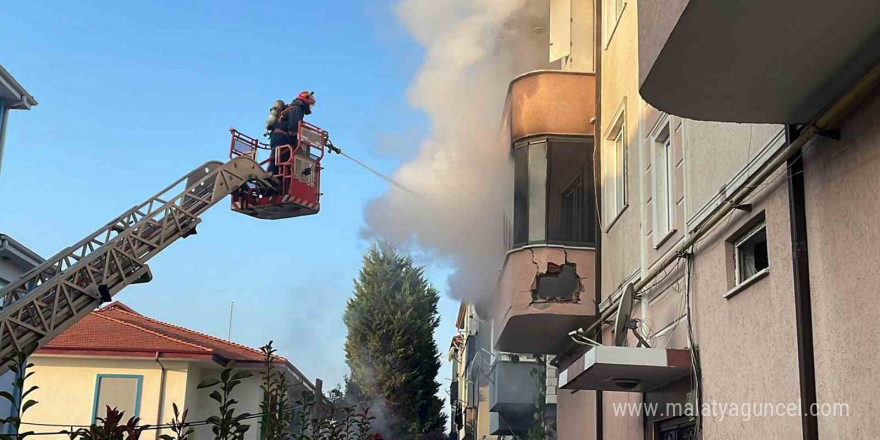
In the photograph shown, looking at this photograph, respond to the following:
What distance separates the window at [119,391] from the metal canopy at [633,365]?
15.1 m

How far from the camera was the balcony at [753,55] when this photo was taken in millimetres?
4605

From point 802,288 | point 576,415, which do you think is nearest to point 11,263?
point 576,415

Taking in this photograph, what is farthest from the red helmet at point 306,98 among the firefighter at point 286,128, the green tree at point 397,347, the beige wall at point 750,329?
the green tree at point 397,347

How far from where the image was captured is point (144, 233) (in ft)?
50.3

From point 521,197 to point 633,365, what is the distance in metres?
4.99

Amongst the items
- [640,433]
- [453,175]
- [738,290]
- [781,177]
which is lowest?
[640,433]

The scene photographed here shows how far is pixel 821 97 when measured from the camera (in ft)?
17.9

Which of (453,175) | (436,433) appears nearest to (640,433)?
(453,175)

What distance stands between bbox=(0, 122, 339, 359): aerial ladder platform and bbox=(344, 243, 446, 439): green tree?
64.3 ft

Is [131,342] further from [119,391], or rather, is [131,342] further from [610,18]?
[610,18]

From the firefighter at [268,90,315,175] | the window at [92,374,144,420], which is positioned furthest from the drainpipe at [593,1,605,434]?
the window at [92,374,144,420]

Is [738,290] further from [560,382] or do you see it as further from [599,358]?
[560,382]

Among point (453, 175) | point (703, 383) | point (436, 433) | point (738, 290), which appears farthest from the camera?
point (436, 433)

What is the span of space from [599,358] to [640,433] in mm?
2209
